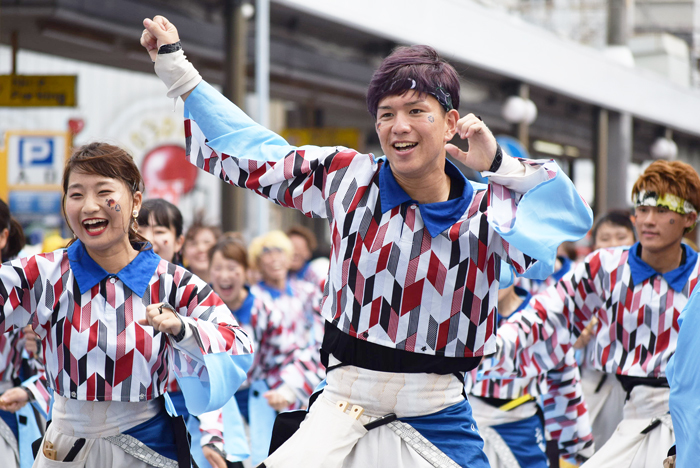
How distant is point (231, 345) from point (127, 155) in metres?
0.85

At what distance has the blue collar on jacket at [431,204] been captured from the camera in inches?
104

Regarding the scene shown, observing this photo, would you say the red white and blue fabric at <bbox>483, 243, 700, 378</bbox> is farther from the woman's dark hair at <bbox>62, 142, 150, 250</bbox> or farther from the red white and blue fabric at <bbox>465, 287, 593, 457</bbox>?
the woman's dark hair at <bbox>62, 142, 150, 250</bbox>

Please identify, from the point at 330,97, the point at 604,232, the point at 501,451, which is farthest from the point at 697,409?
the point at 330,97

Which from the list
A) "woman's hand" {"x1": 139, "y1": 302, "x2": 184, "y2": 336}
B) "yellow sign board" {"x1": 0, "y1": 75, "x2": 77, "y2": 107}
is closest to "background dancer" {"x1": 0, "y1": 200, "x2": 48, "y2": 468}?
"woman's hand" {"x1": 139, "y1": 302, "x2": 184, "y2": 336}

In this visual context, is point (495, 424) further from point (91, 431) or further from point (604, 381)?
point (91, 431)

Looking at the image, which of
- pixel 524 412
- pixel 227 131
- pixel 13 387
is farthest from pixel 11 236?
pixel 524 412

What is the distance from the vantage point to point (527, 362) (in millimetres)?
4379

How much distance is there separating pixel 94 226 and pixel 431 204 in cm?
118

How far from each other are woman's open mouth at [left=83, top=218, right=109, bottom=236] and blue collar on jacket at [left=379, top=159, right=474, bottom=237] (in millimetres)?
997

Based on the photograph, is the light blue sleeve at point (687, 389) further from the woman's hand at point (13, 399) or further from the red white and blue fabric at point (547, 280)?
the red white and blue fabric at point (547, 280)

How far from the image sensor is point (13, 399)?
3.72 metres

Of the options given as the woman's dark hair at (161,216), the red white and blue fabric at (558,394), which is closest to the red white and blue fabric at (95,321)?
the woman's dark hair at (161,216)

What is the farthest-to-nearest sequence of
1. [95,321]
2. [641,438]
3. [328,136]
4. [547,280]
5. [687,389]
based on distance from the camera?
[328,136] < [547,280] < [641,438] < [95,321] < [687,389]

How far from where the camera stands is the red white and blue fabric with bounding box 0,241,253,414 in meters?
2.99
